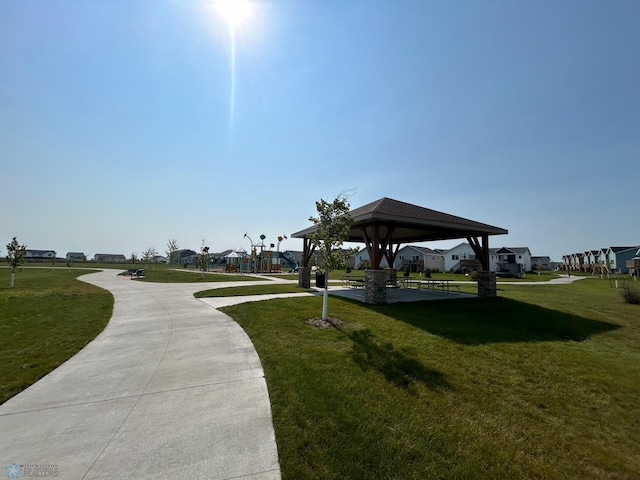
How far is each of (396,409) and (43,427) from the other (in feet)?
14.7

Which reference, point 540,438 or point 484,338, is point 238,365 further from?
point 484,338

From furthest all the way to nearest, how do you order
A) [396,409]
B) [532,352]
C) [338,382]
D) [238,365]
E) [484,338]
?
1. [484,338]
2. [532,352]
3. [238,365]
4. [338,382]
5. [396,409]

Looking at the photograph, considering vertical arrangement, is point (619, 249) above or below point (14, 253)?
above

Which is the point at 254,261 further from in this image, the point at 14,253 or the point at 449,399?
the point at 449,399

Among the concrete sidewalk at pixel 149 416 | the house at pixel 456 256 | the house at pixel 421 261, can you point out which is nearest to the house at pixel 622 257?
the house at pixel 456 256

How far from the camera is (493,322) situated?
8.98 m

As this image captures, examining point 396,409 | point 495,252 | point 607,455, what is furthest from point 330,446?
point 495,252

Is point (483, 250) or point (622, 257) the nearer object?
point (483, 250)

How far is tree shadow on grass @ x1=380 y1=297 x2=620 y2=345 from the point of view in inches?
292

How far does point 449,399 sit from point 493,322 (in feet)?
20.1

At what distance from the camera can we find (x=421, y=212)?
520 inches

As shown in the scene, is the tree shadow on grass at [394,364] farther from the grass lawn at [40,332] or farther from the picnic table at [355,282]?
the picnic table at [355,282]

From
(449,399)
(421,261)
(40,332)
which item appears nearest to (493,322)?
(449,399)

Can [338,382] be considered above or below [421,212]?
below
